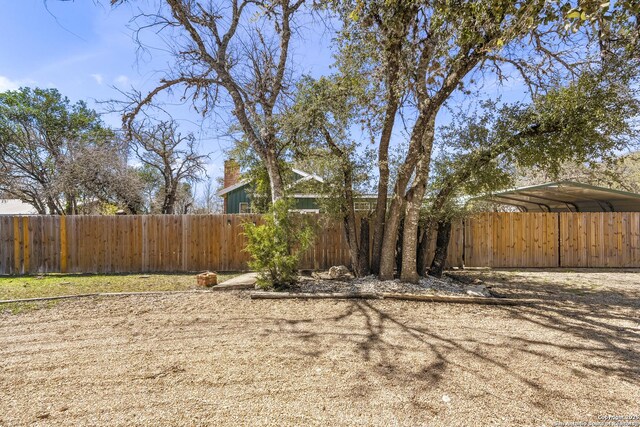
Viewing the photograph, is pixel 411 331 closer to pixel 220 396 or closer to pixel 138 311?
pixel 220 396

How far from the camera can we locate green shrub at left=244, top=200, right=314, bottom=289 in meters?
5.98

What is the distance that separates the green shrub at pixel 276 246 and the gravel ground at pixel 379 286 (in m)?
0.39

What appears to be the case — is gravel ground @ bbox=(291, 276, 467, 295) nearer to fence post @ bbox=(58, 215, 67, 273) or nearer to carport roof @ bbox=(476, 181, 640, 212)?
carport roof @ bbox=(476, 181, 640, 212)

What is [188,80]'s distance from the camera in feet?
24.1

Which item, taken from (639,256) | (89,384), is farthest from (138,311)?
(639,256)

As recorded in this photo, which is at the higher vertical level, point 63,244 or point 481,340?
point 63,244

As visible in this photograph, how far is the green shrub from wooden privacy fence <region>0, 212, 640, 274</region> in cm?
137

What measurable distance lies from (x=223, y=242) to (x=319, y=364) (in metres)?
6.70

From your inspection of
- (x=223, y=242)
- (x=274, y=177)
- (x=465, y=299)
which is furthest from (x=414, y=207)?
(x=223, y=242)

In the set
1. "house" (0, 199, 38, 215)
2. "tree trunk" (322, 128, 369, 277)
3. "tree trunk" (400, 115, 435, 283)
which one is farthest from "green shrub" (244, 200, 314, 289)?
"house" (0, 199, 38, 215)

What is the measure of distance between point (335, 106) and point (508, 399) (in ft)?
17.7

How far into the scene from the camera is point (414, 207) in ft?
20.9

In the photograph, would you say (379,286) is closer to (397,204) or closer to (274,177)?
(397,204)

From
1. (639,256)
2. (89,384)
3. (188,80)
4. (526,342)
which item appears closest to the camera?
(89,384)
